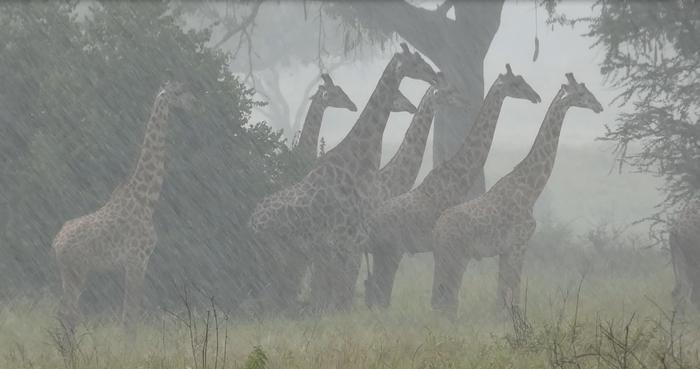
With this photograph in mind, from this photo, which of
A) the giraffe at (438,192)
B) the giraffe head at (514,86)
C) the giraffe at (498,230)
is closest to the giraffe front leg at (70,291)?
the giraffe at (438,192)

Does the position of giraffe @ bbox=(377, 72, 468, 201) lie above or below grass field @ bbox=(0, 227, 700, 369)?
above

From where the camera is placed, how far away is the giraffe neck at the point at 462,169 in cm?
1005

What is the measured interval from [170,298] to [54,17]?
3861 mm

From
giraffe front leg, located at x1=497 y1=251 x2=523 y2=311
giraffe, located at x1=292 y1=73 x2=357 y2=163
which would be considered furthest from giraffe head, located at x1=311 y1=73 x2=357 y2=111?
giraffe front leg, located at x1=497 y1=251 x2=523 y2=311

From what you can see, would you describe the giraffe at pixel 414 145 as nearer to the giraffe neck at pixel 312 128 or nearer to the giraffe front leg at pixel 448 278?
the giraffe neck at pixel 312 128

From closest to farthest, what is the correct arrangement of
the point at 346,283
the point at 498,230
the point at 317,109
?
the point at 498,230 < the point at 346,283 < the point at 317,109

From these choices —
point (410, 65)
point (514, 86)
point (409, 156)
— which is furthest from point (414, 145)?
point (514, 86)

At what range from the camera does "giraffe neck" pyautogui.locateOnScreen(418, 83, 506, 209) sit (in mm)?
10055

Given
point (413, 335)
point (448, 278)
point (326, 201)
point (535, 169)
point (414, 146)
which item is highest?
point (414, 146)

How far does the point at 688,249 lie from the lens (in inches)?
373

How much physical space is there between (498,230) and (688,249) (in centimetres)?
205

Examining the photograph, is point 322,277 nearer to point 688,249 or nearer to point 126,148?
point 126,148

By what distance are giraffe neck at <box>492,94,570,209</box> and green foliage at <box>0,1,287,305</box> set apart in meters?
2.78

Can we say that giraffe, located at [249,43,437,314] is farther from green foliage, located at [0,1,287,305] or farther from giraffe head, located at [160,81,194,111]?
giraffe head, located at [160,81,194,111]
